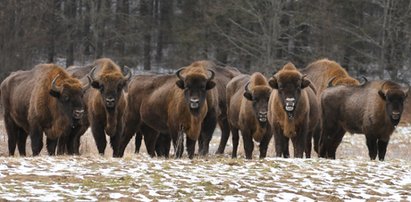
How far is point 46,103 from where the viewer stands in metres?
16.2

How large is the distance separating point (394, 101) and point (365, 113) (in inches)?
42.3

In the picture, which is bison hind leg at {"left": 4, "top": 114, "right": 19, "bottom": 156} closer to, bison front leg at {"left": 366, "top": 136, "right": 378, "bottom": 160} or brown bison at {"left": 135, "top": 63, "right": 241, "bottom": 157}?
brown bison at {"left": 135, "top": 63, "right": 241, "bottom": 157}

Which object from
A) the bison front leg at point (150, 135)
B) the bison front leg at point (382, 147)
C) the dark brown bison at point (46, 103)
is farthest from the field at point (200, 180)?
the bison front leg at point (150, 135)

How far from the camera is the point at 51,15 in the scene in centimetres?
5056

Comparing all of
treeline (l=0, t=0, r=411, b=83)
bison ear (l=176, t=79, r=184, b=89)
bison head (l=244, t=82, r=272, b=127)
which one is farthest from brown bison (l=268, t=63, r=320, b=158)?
treeline (l=0, t=0, r=411, b=83)

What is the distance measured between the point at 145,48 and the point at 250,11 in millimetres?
14827

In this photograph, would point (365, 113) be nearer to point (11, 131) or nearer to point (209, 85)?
point (209, 85)

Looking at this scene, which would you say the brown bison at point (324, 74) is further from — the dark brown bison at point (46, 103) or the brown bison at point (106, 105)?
the dark brown bison at point (46, 103)

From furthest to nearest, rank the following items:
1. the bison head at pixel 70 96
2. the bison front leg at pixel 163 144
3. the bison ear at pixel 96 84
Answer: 1. the bison front leg at pixel 163 144
2. the bison ear at pixel 96 84
3. the bison head at pixel 70 96

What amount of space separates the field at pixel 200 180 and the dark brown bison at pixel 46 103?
3.02 m

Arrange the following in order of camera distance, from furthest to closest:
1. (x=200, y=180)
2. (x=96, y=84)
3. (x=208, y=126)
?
(x=208, y=126) < (x=96, y=84) < (x=200, y=180)

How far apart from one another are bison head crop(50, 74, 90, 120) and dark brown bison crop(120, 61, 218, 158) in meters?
2.07

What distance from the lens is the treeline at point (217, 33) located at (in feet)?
136

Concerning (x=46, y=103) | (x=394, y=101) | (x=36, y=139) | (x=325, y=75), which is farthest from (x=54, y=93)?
(x=325, y=75)
